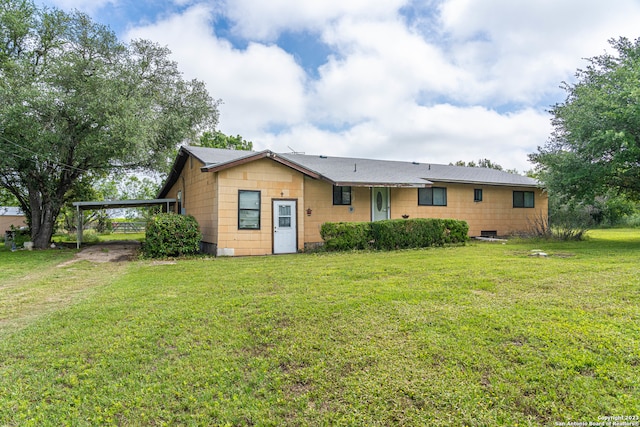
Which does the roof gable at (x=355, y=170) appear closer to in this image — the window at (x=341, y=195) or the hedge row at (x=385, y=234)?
the window at (x=341, y=195)

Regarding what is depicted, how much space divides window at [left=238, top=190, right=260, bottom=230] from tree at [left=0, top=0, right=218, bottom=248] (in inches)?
203

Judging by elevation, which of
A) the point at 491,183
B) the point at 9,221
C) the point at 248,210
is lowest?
the point at 9,221

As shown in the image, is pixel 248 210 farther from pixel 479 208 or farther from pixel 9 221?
pixel 9 221

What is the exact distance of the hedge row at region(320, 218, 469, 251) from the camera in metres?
11.8

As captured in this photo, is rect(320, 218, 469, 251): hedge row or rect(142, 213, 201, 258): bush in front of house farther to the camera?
rect(320, 218, 469, 251): hedge row

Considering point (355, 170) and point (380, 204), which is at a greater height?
point (355, 170)

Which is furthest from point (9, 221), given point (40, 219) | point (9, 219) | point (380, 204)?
point (380, 204)

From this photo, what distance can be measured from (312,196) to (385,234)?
9.96 feet

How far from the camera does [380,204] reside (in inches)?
575

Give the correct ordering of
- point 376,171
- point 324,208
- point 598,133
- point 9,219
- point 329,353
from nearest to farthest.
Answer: point 329,353, point 598,133, point 324,208, point 376,171, point 9,219

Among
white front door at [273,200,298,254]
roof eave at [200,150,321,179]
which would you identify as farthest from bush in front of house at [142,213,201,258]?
white front door at [273,200,298,254]

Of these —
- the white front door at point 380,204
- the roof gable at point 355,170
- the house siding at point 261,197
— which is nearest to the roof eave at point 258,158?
the roof gable at point 355,170

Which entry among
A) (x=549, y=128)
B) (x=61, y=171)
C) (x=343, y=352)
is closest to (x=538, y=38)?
(x=549, y=128)

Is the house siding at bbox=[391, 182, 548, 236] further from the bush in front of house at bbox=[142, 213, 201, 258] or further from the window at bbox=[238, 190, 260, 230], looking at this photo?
the bush in front of house at bbox=[142, 213, 201, 258]
